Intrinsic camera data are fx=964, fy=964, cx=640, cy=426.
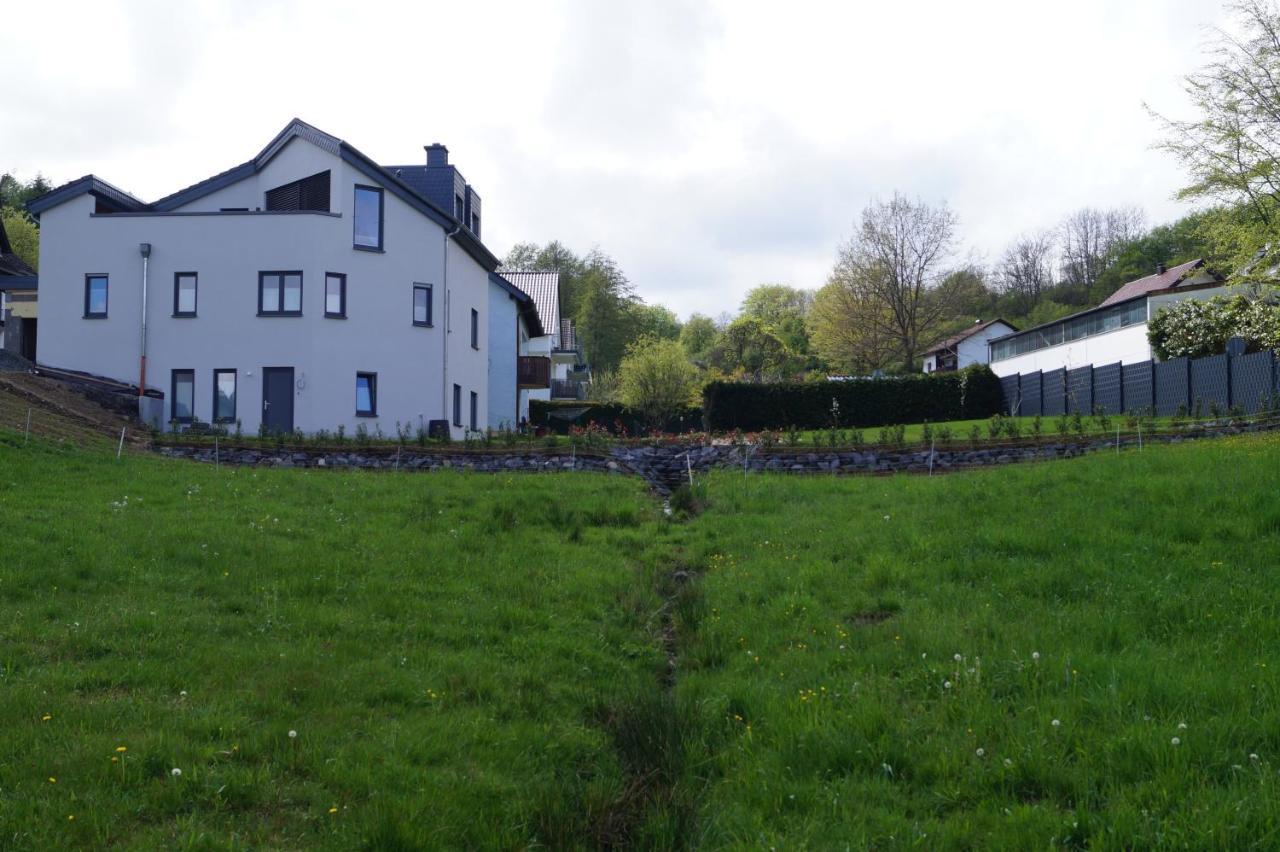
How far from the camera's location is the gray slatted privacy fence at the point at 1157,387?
25250 mm

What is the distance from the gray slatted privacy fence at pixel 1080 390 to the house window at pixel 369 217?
24.0 m

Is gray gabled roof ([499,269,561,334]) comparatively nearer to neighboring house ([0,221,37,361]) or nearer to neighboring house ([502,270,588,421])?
neighboring house ([502,270,588,421])

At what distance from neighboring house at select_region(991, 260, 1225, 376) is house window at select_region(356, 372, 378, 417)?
1169 inches

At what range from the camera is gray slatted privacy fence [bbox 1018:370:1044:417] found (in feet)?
123

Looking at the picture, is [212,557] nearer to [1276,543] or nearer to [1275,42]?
[1276,543]

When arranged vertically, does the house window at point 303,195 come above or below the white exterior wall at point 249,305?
Answer: above

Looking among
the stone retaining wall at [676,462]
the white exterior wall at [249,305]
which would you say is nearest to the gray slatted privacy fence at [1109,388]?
the stone retaining wall at [676,462]

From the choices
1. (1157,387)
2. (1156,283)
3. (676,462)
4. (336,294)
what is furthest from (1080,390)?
Answer: (336,294)

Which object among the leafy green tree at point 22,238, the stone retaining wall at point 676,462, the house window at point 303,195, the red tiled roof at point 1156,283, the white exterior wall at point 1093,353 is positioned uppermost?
the leafy green tree at point 22,238

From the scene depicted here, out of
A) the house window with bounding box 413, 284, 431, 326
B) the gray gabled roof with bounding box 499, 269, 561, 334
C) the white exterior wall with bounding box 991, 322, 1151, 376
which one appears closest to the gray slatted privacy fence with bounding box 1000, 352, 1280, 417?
the white exterior wall with bounding box 991, 322, 1151, 376

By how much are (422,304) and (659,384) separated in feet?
36.7

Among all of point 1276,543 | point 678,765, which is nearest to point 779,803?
point 678,765

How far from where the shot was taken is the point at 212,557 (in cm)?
948

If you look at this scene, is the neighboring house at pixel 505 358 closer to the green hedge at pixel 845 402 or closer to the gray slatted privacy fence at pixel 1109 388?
the green hedge at pixel 845 402
